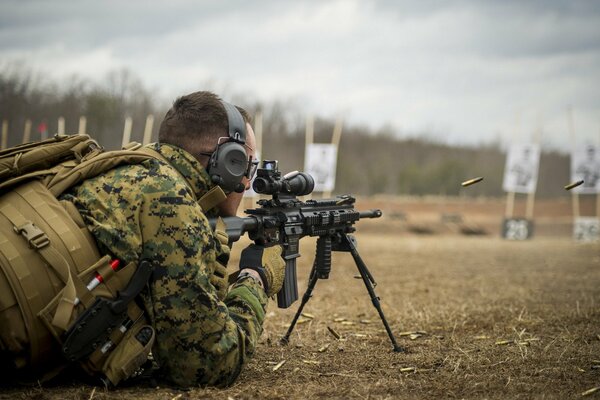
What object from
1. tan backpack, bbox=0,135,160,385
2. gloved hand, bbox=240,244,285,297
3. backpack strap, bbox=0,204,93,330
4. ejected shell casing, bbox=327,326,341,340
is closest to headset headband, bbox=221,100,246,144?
tan backpack, bbox=0,135,160,385

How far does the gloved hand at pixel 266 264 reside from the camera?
4.04m

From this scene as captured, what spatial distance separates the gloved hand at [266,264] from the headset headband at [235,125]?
0.82m

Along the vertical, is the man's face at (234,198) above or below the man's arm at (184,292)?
above

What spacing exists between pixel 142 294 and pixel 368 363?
6.20ft

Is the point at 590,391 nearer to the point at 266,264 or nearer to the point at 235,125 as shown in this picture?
the point at 266,264

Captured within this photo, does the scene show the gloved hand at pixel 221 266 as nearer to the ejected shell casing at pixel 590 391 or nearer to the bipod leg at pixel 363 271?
the bipod leg at pixel 363 271

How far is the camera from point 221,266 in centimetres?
347

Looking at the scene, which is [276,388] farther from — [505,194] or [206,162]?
[505,194]

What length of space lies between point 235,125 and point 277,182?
0.78 m

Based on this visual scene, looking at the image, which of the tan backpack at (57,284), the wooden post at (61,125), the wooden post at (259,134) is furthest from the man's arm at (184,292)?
the wooden post at (61,125)

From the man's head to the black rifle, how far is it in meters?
0.45

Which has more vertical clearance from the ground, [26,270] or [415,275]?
[26,270]

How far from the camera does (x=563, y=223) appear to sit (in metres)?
29.2

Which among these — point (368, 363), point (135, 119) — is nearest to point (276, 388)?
point (368, 363)
